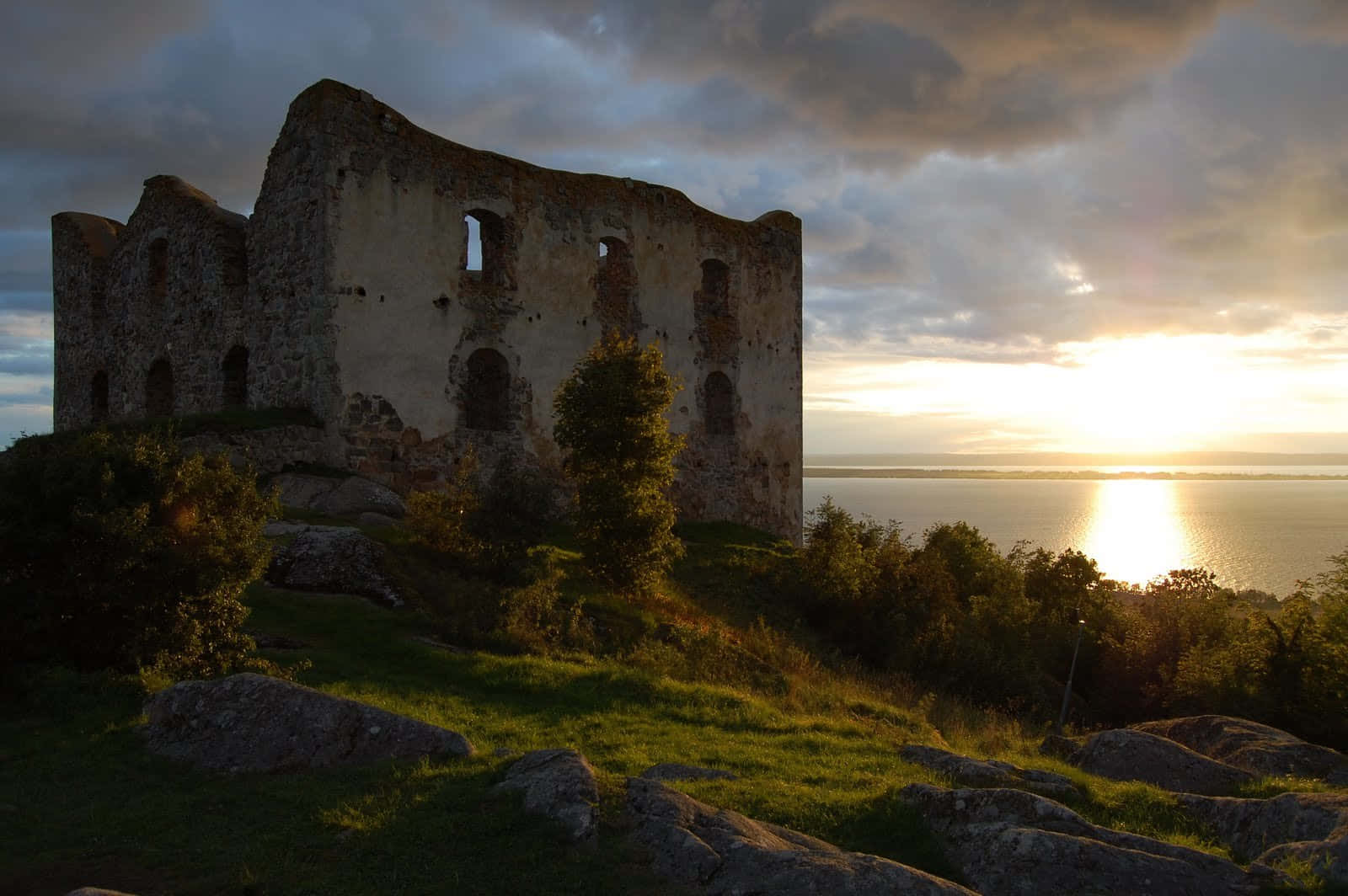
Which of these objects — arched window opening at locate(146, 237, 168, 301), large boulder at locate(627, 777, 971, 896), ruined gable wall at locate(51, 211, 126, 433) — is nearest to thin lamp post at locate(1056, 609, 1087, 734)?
large boulder at locate(627, 777, 971, 896)

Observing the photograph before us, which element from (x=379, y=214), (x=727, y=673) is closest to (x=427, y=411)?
(x=379, y=214)

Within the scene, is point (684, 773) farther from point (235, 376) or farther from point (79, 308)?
point (79, 308)

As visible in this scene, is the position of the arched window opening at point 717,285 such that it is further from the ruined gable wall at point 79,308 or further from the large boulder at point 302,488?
the ruined gable wall at point 79,308

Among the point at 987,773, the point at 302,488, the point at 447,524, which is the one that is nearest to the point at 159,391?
the point at 302,488

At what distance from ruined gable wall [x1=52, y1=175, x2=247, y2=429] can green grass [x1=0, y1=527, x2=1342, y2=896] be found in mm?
11864

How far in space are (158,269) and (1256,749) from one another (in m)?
26.2

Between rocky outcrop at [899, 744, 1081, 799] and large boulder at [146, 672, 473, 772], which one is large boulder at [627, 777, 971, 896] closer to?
large boulder at [146, 672, 473, 772]

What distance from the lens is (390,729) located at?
735 centimetres

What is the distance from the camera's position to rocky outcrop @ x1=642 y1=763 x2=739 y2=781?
7559 mm

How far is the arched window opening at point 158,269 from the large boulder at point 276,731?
65.1 feet

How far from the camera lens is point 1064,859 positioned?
5.85m

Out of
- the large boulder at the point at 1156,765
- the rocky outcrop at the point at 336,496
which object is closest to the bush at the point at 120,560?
the rocky outcrop at the point at 336,496

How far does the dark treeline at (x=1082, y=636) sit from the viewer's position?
1625 centimetres

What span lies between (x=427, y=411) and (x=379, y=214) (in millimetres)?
4456
